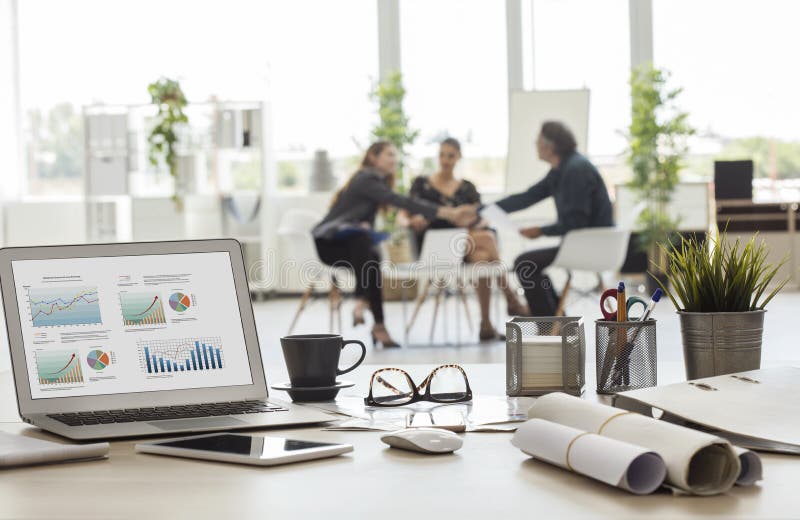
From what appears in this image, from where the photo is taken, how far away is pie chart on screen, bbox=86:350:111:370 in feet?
4.06

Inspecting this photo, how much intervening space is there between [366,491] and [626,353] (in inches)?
21.8

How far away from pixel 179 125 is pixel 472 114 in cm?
281

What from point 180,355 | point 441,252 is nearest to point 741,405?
point 180,355

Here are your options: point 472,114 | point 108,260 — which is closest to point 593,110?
point 472,114

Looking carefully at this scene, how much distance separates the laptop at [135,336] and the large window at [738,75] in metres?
8.63

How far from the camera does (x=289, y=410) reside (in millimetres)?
1211

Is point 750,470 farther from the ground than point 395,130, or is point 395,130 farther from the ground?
point 395,130

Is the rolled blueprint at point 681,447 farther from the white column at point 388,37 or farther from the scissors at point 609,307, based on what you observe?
the white column at point 388,37

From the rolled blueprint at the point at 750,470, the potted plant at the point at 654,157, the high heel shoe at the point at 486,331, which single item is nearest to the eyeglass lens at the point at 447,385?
the rolled blueprint at the point at 750,470

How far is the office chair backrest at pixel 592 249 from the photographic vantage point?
5.57 metres

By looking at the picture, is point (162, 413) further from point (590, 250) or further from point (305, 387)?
point (590, 250)

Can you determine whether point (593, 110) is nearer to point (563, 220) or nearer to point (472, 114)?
point (472, 114)

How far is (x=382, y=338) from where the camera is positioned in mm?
5734

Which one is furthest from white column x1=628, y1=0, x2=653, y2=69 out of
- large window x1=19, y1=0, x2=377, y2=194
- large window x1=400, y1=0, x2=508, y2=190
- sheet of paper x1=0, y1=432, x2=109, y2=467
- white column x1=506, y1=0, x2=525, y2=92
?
sheet of paper x1=0, y1=432, x2=109, y2=467
